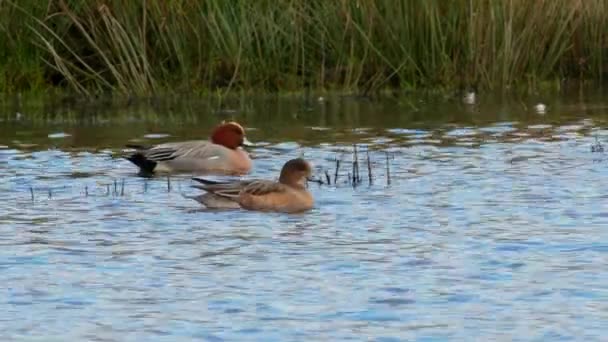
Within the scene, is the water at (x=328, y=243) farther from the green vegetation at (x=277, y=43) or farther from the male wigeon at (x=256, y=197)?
the green vegetation at (x=277, y=43)

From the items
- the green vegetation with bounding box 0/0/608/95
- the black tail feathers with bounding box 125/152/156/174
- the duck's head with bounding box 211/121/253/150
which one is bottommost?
the black tail feathers with bounding box 125/152/156/174

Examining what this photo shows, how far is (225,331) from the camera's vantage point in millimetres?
6703

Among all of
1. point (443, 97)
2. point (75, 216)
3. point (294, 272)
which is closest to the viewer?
point (294, 272)

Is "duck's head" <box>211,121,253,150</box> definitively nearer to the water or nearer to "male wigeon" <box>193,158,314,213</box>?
the water

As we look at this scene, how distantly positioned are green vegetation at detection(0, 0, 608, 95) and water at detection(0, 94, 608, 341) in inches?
76.1

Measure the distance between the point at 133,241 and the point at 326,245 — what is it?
3.42ft

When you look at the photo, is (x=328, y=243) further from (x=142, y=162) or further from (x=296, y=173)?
(x=142, y=162)

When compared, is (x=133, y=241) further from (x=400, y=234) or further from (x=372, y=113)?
(x=372, y=113)

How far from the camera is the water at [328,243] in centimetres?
689

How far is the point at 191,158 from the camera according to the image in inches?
491

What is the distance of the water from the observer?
22.6 feet

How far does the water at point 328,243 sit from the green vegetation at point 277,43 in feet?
6.34

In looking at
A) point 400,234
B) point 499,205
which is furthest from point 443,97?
point 400,234

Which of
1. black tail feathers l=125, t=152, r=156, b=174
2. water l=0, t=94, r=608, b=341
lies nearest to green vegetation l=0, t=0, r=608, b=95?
water l=0, t=94, r=608, b=341
